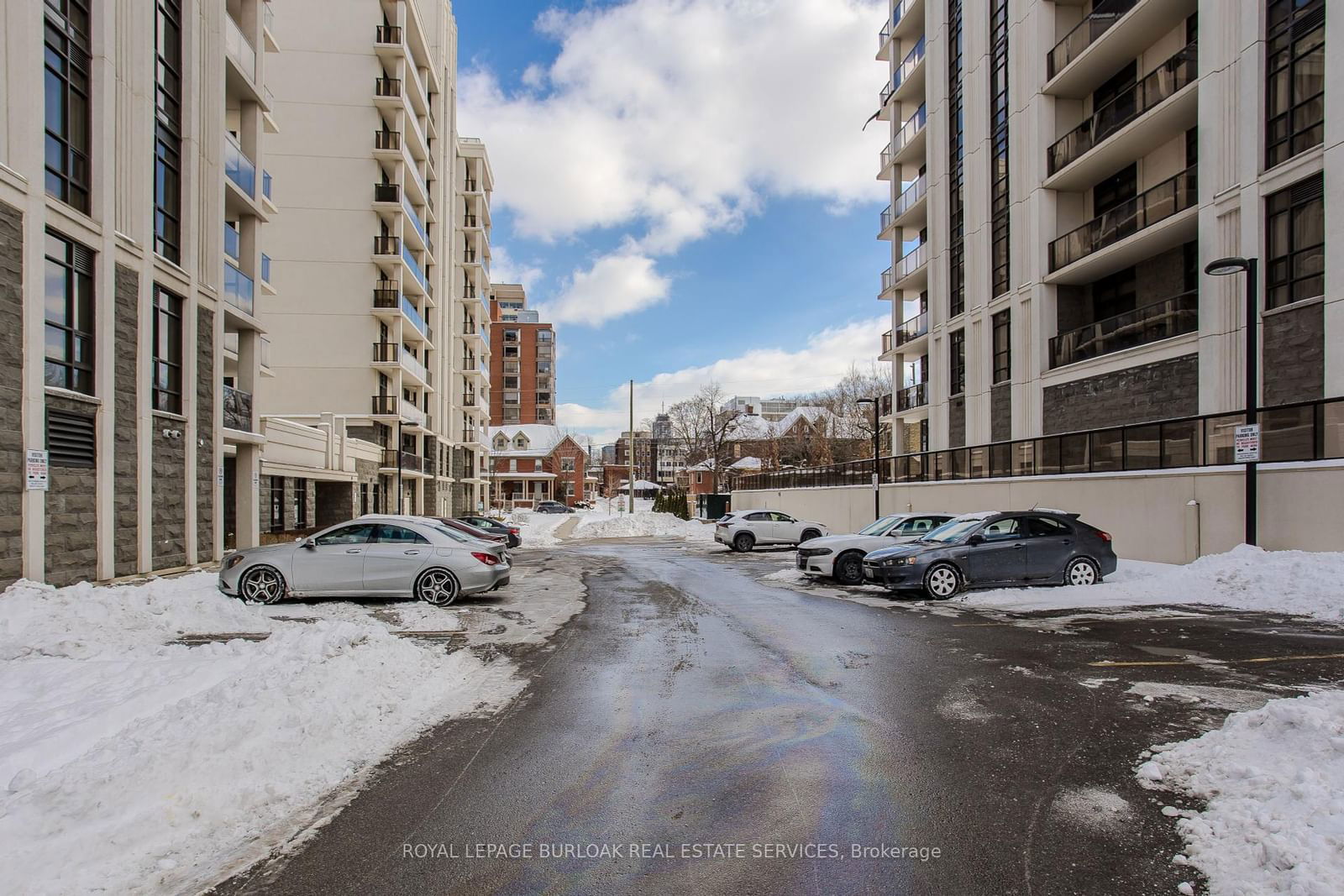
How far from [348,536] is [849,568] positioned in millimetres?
9860

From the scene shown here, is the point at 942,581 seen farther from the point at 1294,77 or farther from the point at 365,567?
the point at 1294,77

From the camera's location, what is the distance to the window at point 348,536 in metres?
12.0

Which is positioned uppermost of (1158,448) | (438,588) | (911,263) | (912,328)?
(911,263)

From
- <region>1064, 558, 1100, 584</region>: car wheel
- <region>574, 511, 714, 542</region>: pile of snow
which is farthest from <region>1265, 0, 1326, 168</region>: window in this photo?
<region>574, 511, 714, 542</region>: pile of snow

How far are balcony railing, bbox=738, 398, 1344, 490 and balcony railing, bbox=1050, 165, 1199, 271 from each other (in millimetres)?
6945

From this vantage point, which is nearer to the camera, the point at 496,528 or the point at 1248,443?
the point at 1248,443

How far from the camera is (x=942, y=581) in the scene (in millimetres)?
12422

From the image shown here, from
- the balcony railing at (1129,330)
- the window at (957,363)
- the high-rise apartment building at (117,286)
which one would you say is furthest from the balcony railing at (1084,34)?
the high-rise apartment building at (117,286)

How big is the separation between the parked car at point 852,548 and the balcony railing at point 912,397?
1700 cm

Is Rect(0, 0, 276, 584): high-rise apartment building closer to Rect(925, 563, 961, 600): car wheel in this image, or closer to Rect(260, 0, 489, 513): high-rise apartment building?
Rect(925, 563, 961, 600): car wheel

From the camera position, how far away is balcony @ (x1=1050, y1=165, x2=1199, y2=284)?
Result: 19.4m

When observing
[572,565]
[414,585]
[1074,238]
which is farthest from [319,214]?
[1074,238]

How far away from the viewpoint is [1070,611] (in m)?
10.7

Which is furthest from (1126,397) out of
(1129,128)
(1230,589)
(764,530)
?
(764,530)
